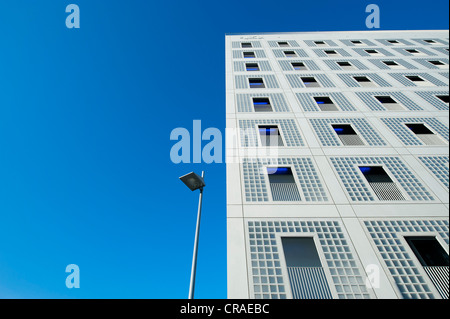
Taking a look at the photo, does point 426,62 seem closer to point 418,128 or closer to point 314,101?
point 418,128

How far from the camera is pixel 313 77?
559 inches

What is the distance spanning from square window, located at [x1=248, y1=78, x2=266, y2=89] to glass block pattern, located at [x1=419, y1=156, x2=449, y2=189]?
878 cm

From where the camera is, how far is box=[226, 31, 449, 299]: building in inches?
226

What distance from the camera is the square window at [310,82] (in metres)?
13.5

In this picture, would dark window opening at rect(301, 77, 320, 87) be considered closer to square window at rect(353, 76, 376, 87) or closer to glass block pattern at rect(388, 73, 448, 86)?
square window at rect(353, 76, 376, 87)

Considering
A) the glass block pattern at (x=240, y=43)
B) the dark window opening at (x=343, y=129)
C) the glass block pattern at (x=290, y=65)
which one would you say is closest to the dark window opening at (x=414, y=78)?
the glass block pattern at (x=290, y=65)

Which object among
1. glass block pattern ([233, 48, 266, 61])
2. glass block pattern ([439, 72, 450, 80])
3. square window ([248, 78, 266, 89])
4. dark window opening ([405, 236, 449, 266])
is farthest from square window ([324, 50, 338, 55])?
dark window opening ([405, 236, 449, 266])

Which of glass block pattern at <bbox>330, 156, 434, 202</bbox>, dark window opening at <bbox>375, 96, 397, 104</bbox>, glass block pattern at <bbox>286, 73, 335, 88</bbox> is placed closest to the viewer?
glass block pattern at <bbox>330, 156, 434, 202</bbox>

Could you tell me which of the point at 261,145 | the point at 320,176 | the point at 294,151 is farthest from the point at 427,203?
the point at 261,145

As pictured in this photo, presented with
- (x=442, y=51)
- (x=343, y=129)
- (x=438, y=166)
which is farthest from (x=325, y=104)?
(x=442, y=51)

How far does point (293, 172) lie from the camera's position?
8.45 metres

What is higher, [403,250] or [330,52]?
[330,52]

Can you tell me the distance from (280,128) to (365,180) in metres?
4.15
